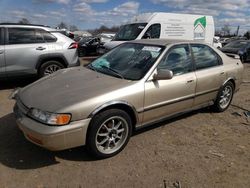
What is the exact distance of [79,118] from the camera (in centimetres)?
326

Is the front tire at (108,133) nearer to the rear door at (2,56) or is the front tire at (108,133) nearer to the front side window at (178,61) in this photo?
the front side window at (178,61)

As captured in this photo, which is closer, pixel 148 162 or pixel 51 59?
pixel 148 162

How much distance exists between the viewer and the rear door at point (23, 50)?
687cm

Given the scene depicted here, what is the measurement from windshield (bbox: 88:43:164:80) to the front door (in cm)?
19

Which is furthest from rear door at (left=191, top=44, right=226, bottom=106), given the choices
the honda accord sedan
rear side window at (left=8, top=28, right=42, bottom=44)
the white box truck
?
the white box truck

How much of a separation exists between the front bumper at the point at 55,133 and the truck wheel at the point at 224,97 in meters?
3.17

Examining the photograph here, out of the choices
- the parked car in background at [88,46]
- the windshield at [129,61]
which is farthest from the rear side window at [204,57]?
the parked car in background at [88,46]

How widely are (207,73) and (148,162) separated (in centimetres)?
219

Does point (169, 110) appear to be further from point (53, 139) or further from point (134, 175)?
point (53, 139)

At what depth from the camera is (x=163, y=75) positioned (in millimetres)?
3928

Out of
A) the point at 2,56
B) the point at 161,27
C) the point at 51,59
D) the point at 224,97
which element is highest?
the point at 161,27

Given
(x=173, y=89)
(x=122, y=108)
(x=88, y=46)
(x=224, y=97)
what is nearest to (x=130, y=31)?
(x=88, y=46)

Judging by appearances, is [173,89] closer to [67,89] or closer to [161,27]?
[67,89]

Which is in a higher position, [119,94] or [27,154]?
[119,94]
